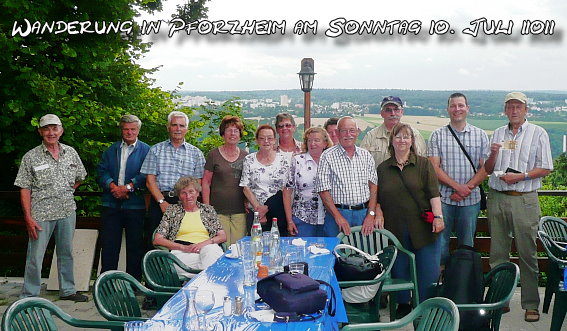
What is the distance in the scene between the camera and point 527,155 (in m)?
4.51

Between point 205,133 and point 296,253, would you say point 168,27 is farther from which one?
point 296,253

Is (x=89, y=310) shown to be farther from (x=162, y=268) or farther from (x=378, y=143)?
(x=378, y=143)

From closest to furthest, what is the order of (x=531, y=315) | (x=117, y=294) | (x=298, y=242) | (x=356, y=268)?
(x=117, y=294)
(x=356, y=268)
(x=298, y=242)
(x=531, y=315)

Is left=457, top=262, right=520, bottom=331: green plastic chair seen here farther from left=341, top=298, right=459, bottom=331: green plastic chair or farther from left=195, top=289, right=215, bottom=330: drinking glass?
left=195, top=289, right=215, bottom=330: drinking glass

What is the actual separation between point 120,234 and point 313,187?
2087mm

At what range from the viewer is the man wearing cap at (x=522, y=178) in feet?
14.7

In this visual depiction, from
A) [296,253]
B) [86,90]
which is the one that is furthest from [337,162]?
[86,90]

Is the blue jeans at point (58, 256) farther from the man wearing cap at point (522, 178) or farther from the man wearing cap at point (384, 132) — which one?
the man wearing cap at point (522, 178)

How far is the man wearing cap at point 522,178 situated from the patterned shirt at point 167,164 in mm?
2723

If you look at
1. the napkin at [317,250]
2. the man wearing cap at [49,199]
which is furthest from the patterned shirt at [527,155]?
the man wearing cap at [49,199]

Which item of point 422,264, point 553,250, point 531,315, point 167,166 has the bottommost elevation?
point 531,315

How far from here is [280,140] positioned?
520cm

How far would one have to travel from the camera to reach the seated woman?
14.2 ft

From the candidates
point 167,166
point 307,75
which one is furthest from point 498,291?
point 307,75
